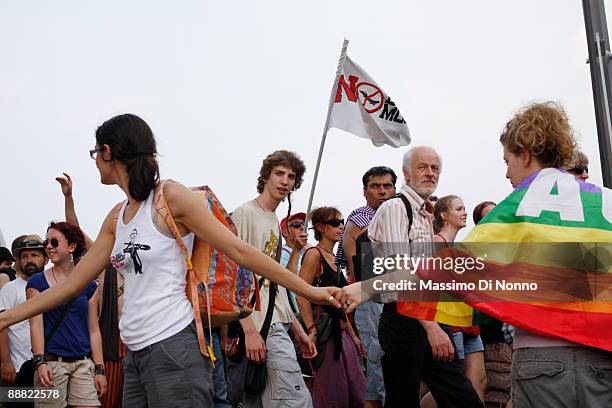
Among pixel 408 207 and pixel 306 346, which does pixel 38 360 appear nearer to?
pixel 306 346

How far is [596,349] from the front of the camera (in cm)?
344

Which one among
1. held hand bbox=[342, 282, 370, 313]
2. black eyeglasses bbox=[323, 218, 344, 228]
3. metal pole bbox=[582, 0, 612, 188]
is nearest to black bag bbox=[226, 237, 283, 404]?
held hand bbox=[342, 282, 370, 313]

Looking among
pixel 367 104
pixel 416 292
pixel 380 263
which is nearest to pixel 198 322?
pixel 416 292

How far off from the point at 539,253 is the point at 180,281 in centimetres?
155

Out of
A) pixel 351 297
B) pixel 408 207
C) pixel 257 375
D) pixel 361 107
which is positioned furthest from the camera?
pixel 361 107

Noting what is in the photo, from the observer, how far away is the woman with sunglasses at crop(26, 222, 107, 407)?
690 cm

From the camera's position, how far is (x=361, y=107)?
30.9 ft

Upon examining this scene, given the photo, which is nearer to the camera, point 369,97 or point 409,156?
point 409,156

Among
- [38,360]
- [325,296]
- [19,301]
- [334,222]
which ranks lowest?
[38,360]

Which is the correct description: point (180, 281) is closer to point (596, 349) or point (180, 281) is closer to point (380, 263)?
point (380, 263)

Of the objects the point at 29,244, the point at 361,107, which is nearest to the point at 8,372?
the point at 29,244

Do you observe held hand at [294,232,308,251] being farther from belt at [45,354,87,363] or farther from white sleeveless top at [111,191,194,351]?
white sleeveless top at [111,191,194,351]

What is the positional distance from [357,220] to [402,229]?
2562mm

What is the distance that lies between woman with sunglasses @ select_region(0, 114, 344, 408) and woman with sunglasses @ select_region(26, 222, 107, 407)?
122 inches
